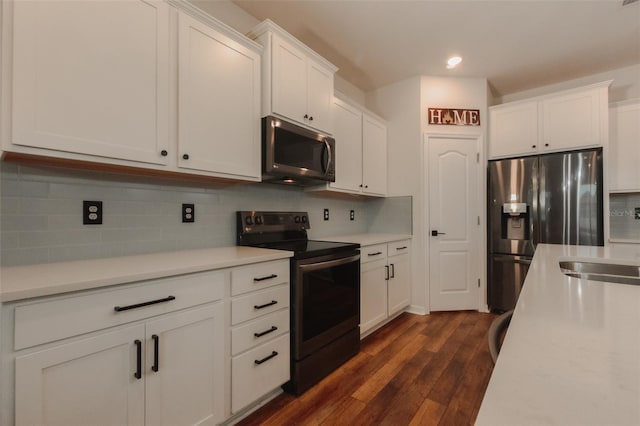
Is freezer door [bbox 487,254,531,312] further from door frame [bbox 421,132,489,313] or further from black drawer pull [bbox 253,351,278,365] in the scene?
black drawer pull [bbox 253,351,278,365]

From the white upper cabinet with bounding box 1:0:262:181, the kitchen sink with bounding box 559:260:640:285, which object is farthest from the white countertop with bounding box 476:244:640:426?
the white upper cabinet with bounding box 1:0:262:181

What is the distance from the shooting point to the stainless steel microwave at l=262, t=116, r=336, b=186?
192cm

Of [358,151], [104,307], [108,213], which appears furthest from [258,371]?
[358,151]

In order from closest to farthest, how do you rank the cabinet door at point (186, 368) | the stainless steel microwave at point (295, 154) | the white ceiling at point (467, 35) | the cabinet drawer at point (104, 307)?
1. the cabinet drawer at point (104, 307)
2. the cabinet door at point (186, 368)
3. the stainless steel microwave at point (295, 154)
4. the white ceiling at point (467, 35)

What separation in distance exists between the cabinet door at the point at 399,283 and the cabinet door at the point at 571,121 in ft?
6.46

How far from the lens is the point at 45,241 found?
1.30 meters

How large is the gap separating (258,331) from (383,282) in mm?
1526

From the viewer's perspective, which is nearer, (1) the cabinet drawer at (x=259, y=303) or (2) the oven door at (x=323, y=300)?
(1) the cabinet drawer at (x=259, y=303)

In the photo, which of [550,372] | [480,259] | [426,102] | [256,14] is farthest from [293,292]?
[426,102]

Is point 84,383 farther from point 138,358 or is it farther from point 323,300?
point 323,300

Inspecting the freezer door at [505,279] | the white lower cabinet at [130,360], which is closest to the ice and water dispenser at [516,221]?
the freezer door at [505,279]

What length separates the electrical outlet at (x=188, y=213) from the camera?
1.79 metres

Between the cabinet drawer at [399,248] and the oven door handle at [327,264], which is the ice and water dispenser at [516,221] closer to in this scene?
the cabinet drawer at [399,248]

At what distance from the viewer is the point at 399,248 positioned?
120 inches
